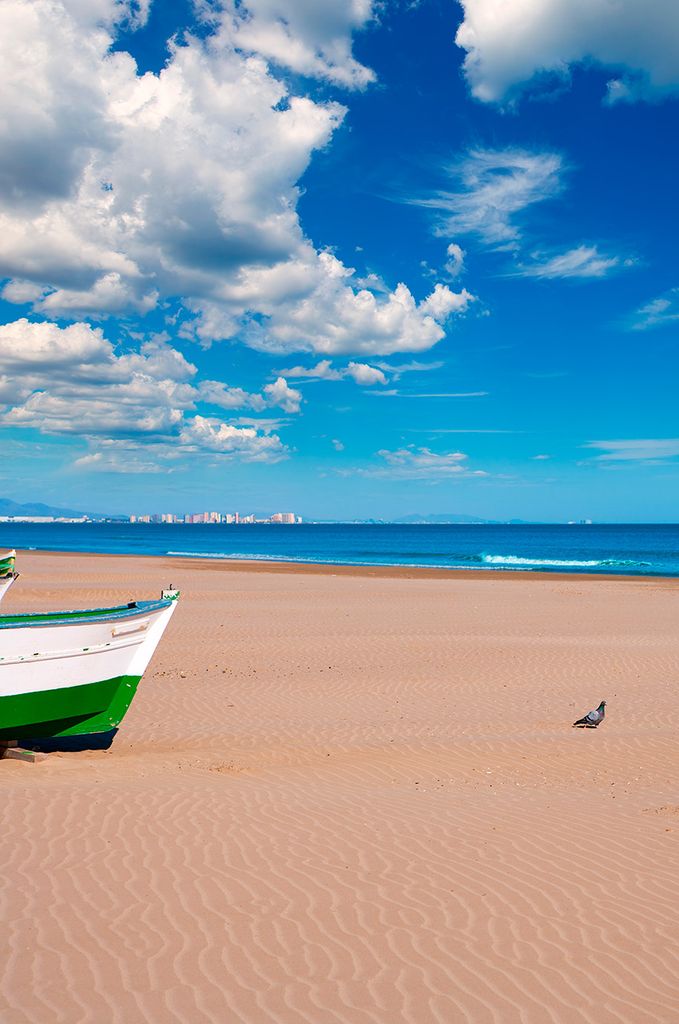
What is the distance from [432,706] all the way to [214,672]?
5174mm

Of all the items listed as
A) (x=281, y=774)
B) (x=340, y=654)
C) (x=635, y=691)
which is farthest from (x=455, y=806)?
(x=340, y=654)

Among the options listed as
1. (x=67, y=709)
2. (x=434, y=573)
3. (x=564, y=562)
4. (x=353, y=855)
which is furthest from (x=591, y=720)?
(x=564, y=562)

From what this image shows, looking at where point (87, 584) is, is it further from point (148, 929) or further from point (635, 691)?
point (148, 929)

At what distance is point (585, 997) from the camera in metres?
4.90

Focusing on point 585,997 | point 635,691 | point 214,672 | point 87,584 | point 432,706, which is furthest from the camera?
point 87,584

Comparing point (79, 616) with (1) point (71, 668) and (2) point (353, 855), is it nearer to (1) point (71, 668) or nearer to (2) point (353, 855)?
(1) point (71, 668)

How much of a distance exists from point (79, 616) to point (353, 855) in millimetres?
5087

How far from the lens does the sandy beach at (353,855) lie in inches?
194

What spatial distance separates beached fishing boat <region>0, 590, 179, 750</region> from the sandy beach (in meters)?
0.61

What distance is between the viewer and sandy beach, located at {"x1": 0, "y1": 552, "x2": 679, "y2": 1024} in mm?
4926

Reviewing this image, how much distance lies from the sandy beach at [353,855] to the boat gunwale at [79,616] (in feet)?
5.61

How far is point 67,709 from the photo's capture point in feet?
34.8

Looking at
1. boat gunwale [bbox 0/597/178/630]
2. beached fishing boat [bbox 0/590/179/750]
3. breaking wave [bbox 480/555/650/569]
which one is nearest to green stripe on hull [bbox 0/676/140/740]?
beached fishing boat [bbox 0/590/179/750]

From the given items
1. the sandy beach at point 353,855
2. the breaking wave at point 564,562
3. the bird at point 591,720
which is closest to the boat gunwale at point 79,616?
the sandy beach at point 353,855
